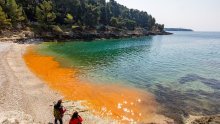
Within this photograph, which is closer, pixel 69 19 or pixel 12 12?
pixel 12 12

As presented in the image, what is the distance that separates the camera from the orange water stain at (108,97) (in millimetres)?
26577

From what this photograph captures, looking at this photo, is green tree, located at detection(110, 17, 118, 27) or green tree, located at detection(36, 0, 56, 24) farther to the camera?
green tree, located at detection(110, 17, 118, 27)

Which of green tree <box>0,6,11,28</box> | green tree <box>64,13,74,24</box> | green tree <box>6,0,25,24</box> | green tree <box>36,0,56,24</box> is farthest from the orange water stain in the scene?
green tree <box>64,13,74,24</box>

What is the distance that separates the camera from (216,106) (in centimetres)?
3002

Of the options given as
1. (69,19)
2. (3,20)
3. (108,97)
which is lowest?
(108,97)

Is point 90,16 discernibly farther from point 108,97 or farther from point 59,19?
point 108,97

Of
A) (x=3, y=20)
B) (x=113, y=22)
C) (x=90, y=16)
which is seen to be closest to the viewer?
(x=3, y=20)

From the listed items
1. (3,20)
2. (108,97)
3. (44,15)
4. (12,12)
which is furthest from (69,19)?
(108,97)

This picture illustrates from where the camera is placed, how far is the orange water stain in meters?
26.6

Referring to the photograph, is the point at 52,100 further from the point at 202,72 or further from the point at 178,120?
the point at 202,72

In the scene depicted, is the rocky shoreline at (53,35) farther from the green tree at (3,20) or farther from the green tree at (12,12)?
the green tree at (12,12)

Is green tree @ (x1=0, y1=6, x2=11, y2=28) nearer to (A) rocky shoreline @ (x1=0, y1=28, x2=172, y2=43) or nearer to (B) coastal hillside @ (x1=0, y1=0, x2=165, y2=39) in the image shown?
(B) coastal hillside @ (x1=0, y1=0, x2=165, y2=39)

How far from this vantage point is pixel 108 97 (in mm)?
31891

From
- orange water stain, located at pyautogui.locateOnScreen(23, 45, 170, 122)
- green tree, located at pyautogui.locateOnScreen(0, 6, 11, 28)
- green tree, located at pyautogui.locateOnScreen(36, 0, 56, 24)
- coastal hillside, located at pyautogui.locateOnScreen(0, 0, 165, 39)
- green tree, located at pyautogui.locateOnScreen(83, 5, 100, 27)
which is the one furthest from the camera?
green tree, located at pyautogui.locateOnScreen(83, 5, 100, 27)
